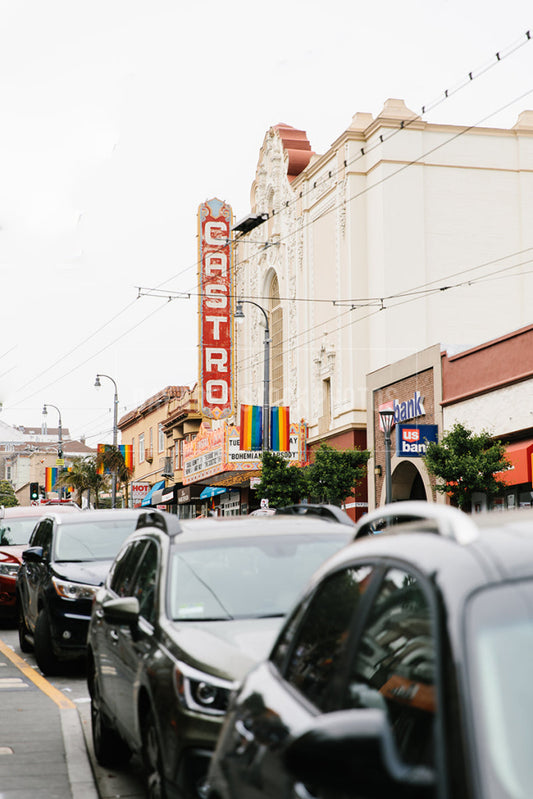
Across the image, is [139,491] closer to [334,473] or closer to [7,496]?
[334,473]

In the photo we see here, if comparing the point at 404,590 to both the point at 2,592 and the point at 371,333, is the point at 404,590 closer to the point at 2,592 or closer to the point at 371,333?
the point at 2,592

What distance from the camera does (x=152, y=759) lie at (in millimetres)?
5559

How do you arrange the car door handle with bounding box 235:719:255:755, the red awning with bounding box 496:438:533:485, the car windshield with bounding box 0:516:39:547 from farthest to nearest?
the red awning with bounding box 496:438:533:485
the car windshield with bounding box 0:516:39:547
the car door handle with bounding box 235:719:255:755

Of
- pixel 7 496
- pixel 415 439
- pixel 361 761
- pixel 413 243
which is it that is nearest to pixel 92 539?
pixel 361 761

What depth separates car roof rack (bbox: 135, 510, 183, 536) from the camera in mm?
6848

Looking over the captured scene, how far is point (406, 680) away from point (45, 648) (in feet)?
27.8

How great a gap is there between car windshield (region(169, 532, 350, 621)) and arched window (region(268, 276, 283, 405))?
36864 mm

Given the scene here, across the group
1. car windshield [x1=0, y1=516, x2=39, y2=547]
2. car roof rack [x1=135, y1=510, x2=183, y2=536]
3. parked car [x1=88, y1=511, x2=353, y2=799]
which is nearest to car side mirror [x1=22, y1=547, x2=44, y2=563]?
parked car [x1=88, y1=511, x2=353, y2=799]

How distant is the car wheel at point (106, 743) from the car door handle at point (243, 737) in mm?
4036

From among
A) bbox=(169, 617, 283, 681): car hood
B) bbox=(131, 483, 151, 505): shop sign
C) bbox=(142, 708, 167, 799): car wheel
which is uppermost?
bbox=(131, 483, 151, 505): shop sign

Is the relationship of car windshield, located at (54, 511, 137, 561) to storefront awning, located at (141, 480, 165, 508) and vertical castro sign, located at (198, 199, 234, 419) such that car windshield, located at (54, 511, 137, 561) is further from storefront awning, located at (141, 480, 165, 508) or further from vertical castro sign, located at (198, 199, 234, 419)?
storefront awning, located at (141, 480, 165, 508)

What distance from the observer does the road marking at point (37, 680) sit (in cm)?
1009

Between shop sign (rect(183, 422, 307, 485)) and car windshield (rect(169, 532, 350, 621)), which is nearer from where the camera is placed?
car windshield (rect(169, 532, 350, 621))

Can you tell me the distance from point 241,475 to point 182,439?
16947 mm
